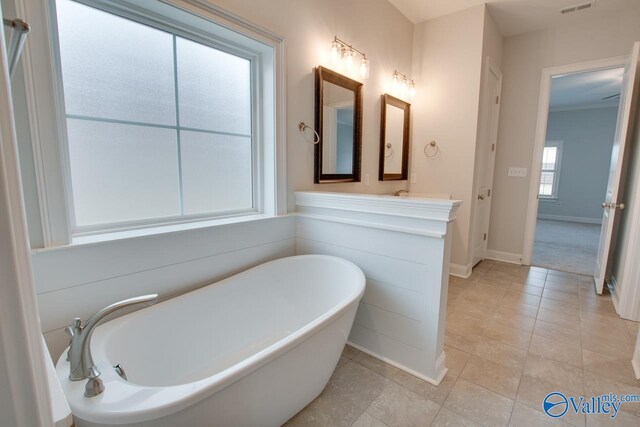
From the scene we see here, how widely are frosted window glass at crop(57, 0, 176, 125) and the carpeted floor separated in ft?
14.4

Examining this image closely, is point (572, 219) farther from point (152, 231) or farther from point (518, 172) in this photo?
point (152, 231)

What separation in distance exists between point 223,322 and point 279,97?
4.80 ft

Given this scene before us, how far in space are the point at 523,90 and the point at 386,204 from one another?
10.1 ft

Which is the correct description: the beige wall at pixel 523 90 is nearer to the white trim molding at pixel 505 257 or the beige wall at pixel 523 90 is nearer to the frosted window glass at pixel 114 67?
the white trim molding at pixel 505 257

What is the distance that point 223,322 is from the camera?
1678mm

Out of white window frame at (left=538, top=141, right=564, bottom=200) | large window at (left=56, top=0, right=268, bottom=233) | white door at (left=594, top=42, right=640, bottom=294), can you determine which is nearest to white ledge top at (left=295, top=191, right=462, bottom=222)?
large window at (left=56, top=0, right=268, bottom=233)

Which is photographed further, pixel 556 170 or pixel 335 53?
pixel 556 170

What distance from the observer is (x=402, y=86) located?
3279 millimetres

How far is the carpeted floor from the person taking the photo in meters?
3.74

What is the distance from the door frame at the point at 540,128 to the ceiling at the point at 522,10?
46cm

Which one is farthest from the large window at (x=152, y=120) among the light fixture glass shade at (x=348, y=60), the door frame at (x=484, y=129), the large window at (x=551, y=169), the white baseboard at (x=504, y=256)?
the large window at (x=551, y=169)

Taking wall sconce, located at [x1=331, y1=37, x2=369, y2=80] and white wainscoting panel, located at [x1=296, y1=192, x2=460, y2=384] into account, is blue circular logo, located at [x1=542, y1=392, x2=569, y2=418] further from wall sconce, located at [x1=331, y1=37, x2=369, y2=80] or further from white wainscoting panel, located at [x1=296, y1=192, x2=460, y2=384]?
wall sconce, located at [x1=331, y1=37, x2=369, y2=80]

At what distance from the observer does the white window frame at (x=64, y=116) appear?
115 cm

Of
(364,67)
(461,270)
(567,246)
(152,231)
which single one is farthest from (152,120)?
(567,246)
